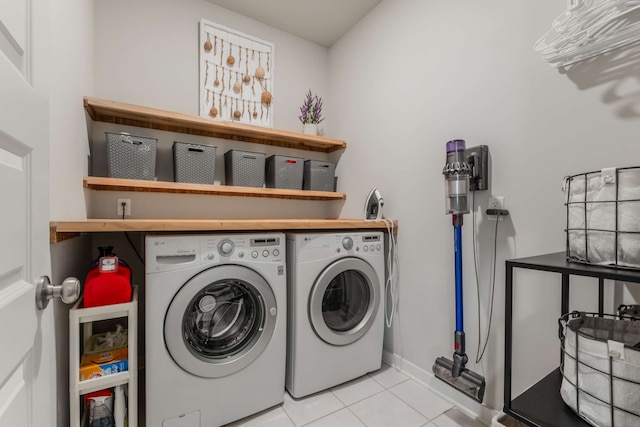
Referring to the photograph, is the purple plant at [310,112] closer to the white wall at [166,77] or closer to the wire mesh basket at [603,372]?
the white wall at [166,77]

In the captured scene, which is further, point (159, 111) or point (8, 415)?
point (159, 111)

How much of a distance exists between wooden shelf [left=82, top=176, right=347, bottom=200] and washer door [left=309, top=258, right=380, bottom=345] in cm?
79

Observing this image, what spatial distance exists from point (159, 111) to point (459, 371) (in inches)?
89.1

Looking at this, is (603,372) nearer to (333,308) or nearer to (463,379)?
(463,379)

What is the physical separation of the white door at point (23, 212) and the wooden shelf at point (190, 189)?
118 cm

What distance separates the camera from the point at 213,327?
148cm

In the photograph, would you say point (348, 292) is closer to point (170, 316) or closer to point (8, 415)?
point (170, 316)

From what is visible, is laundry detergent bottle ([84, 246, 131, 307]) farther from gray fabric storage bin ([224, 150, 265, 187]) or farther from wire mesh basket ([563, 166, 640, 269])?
wire mesh basket ([563, 166, 640, 269])

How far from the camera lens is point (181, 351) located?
51.0 inches

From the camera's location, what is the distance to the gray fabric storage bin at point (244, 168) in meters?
2.08

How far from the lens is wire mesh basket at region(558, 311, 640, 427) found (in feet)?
2.36

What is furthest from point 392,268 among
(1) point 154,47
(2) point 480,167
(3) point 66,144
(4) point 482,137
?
(1) point 154,47

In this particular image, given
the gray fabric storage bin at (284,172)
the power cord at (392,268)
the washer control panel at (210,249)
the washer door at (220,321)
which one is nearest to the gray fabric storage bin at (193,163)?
the gray fabric storage bin at (284,172)

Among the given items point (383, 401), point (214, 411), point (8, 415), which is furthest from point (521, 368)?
point (8, 415)
